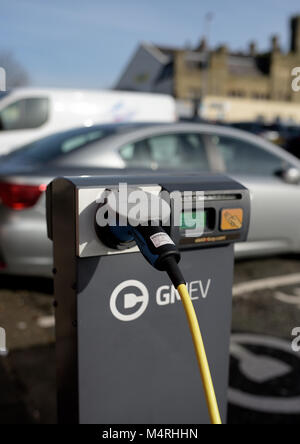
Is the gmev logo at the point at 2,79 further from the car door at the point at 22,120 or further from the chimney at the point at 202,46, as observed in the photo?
the chimney at the point at 202,46

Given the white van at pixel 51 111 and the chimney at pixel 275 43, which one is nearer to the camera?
the white van at pixel 51 111

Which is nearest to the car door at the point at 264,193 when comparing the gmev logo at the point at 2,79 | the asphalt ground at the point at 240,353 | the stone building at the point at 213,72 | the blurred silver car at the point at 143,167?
the blurred silver car at the point at 143,167

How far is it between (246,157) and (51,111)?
4.67 meters

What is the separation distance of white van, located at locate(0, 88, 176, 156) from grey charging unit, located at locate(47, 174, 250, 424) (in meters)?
6.35

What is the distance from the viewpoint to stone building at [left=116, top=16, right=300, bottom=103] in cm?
4297

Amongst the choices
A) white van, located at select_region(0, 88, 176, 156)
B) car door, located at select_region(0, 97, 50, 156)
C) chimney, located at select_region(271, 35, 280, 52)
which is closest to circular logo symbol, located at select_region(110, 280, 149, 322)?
white van, located at select_region(0, 88, 176, 156)

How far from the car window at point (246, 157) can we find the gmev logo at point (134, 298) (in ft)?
9.40

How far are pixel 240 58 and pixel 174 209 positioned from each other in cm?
5128

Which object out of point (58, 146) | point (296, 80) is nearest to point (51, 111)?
point (58, 146)

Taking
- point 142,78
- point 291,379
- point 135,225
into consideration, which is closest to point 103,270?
point 135,225

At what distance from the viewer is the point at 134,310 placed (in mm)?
1276

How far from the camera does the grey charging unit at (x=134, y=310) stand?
46.8 inches
